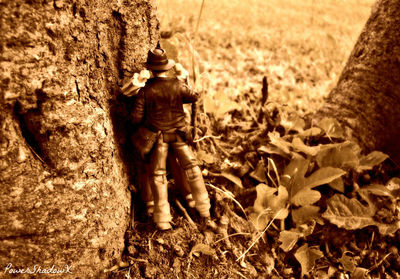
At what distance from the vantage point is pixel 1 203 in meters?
1.17

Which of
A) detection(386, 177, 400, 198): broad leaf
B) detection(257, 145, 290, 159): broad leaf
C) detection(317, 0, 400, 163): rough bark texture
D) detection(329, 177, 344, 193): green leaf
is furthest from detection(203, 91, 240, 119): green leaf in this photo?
detection(386, 177, 400, 198): broad leaf

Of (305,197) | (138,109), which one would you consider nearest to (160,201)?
(138,109)

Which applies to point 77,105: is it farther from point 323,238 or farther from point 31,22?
point 323,238

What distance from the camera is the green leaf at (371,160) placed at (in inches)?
81.6

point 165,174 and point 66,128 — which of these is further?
point 165,174

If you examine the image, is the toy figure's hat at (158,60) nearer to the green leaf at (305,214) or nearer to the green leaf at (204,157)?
the green leaf at (204,157)

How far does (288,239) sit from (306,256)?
134 millimetres

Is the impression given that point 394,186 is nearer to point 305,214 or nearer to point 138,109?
point 305,214

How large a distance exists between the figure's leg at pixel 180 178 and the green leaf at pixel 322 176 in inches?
27.2

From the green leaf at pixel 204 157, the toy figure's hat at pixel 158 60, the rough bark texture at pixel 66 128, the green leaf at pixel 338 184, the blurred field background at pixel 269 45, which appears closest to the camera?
the rough bark texture at pixel 66 128

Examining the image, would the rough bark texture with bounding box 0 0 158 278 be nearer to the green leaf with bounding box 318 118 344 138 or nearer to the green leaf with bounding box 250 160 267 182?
the green leaf with bounding box 250 160 267 182

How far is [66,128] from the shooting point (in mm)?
1216

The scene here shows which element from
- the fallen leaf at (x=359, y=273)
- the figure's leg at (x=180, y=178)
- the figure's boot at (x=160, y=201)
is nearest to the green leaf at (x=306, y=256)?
the fallen leaf at (x=359, y=273)

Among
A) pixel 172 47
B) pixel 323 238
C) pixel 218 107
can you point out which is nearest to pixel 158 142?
pixel 172 47
